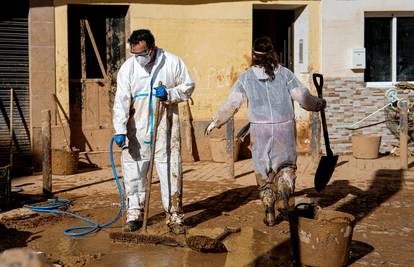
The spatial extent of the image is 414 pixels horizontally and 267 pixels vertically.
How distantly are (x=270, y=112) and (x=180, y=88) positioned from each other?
0.96 meters

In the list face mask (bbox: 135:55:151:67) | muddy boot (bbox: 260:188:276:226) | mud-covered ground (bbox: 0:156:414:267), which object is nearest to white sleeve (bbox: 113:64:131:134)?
face mask (bbox: 135:55:151:67)

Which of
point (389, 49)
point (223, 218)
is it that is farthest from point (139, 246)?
point (389, 49)

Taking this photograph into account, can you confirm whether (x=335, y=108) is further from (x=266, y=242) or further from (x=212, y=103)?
(x=266, y=242)

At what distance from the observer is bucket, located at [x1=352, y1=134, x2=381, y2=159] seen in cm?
1186

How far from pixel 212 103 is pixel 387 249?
6824 mm

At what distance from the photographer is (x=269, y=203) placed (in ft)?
21.4

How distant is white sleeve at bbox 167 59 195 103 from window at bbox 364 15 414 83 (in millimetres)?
7136

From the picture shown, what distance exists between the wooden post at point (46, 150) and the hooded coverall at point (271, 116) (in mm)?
3002

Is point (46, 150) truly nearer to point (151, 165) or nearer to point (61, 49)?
point (151, 165)

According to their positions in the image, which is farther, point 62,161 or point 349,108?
point 349,108

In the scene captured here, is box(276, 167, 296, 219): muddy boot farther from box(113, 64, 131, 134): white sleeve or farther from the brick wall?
the brick wall

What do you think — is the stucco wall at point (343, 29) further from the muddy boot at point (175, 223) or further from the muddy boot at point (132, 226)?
the muddy boot at point (132, 226)

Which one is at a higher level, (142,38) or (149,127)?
(142,38)

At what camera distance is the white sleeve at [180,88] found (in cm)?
638
